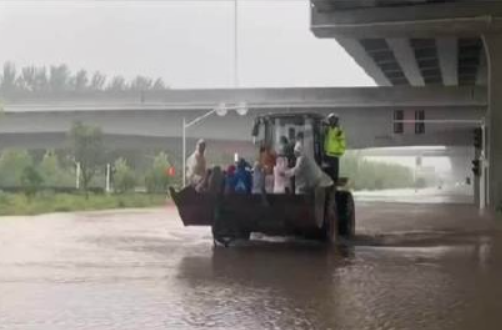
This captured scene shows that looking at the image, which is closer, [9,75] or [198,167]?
[198,167]

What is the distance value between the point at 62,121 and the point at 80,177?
9.30m

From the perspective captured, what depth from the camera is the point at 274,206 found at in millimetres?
16719

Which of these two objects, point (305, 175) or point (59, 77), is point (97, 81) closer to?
point (59, 77)

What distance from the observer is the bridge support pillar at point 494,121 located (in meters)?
40.5

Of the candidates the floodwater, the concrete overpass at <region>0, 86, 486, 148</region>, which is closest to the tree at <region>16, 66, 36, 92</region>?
the concrete overpass at <region>0, 86, 486, 148</region>

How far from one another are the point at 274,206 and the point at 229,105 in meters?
41.5

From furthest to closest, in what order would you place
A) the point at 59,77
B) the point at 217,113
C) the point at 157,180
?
the point at 59,77 < the point at 217,113 < the point at 157,180

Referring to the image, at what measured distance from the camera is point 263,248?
1719 centimetres

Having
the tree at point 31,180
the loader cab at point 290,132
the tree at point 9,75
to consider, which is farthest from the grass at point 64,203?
the tree at point 9,75

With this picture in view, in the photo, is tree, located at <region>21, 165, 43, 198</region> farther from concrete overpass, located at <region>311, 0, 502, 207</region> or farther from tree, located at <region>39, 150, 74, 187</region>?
concrete overpass, located at <region>311, 0, 502, 207</region>

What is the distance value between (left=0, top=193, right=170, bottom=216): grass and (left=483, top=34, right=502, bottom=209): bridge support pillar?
56.7 feet

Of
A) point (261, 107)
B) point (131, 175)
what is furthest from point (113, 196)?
point (261, 107)

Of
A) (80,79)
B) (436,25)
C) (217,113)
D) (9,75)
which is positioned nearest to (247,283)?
(436,25)

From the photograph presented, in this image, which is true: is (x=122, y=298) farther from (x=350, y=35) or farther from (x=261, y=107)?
(x=261, y=107)
